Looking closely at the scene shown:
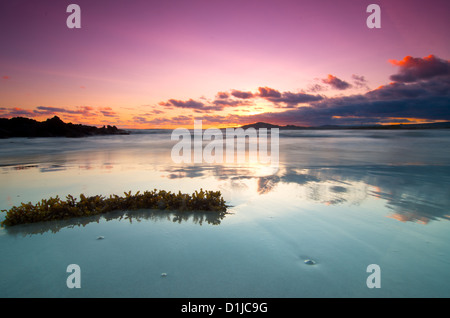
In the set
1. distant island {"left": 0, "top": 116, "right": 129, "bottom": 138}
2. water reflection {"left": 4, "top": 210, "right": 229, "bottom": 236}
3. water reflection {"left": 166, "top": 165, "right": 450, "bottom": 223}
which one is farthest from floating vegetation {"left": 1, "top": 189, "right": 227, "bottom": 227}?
distant island {"left": 0, "top": 116, "right": 129, "bottom": 138}

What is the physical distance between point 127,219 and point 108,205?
2.23ft

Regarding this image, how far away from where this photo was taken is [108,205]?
4703mm

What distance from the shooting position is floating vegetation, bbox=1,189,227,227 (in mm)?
4180

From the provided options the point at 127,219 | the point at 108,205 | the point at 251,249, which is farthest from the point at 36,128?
the point at 251,249

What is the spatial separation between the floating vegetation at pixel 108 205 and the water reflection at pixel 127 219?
0.34ft

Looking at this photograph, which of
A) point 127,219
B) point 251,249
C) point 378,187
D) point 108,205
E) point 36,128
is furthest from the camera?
point 36,128

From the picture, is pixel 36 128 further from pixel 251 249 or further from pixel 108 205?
pixel 251 249

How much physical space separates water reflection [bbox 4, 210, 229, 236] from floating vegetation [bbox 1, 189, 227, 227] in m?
0.10

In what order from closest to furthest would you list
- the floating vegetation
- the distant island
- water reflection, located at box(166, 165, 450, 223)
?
1. the floating vegetation
2. water reflection, located at box(166, 165, 450, 223)
3. the distant island

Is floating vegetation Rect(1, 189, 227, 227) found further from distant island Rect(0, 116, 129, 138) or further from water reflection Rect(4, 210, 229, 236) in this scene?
distant island Rect(0, 116, 129, 138)

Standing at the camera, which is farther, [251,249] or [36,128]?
[36,128]

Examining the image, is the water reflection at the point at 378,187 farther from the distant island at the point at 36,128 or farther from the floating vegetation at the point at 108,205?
the distant island at the point at 36,128

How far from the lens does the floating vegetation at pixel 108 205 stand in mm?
4180
